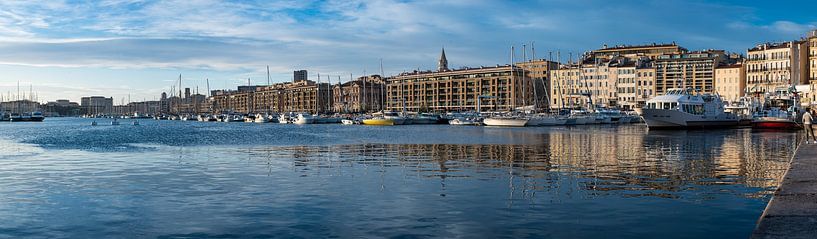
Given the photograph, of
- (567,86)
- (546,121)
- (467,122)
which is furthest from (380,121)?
(567,86)

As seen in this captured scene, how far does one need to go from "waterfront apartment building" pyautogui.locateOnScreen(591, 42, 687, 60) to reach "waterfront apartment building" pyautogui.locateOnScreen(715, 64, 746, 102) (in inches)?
978

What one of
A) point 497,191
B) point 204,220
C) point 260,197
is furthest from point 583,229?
point 260,197

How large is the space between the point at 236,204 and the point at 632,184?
11218 millimetres

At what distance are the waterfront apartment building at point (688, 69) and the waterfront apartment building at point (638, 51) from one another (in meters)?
15.6

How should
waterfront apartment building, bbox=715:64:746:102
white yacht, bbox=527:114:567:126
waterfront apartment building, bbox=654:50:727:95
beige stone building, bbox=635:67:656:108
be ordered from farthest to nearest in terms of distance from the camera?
beige stone building, bbox=635:67:656:108 < waterfront apartment building, bbox=654:50:727:95 < waterfront apartment building, bbox=715:64:746:102 < white yacht, bbox=527:114:567:126

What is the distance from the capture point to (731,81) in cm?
14862

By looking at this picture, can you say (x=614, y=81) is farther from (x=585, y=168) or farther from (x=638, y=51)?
(x=585, y=168)

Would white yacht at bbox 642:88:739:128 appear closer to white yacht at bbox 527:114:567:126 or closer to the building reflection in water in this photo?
white yacht at bbox 527:114:567:126

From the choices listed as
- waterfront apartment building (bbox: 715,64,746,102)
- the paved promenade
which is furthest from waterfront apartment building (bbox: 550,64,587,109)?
the paved promenade

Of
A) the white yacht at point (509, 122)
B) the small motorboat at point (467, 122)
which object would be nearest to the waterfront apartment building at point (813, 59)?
the small motorboat at point (467, 122)

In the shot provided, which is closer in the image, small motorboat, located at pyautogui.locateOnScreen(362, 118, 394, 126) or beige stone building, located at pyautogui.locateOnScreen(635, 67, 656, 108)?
small motorboat, located at pyautogui.locateOnScreen(362, 118, 394, 126)

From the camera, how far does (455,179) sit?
77.6 feet

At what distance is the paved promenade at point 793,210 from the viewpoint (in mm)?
10820

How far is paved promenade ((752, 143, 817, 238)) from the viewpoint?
10820 millimetres
